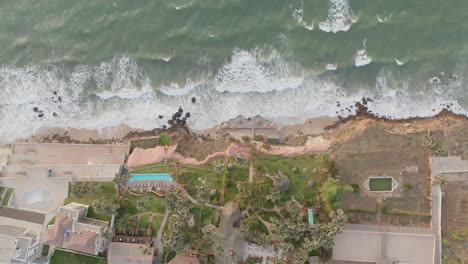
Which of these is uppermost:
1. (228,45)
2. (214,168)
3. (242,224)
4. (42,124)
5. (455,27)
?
(455,27)

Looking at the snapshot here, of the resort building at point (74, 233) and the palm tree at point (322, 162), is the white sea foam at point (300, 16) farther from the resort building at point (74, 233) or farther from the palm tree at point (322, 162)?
the resort building at point (74, 233)

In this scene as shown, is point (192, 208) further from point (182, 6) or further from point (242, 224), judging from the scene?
point (182, 6)

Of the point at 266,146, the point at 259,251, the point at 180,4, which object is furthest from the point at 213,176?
the point at 180,4

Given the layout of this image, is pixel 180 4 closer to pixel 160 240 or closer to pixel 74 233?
→ pixel 160 240

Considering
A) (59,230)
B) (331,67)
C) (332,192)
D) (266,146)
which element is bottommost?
(59,230)

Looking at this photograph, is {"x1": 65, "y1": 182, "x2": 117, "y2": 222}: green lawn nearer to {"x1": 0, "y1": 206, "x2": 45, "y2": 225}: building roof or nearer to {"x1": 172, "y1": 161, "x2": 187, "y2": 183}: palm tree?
{"x1": 0, "y1": 206, "x2": 45, "y2": 225}: building roof

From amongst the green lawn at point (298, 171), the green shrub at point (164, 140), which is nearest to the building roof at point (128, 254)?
the green shrub at point (164, 140)

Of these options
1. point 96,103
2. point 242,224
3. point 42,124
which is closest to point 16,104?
point 42,124

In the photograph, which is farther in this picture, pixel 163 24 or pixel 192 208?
pixel 163 24
